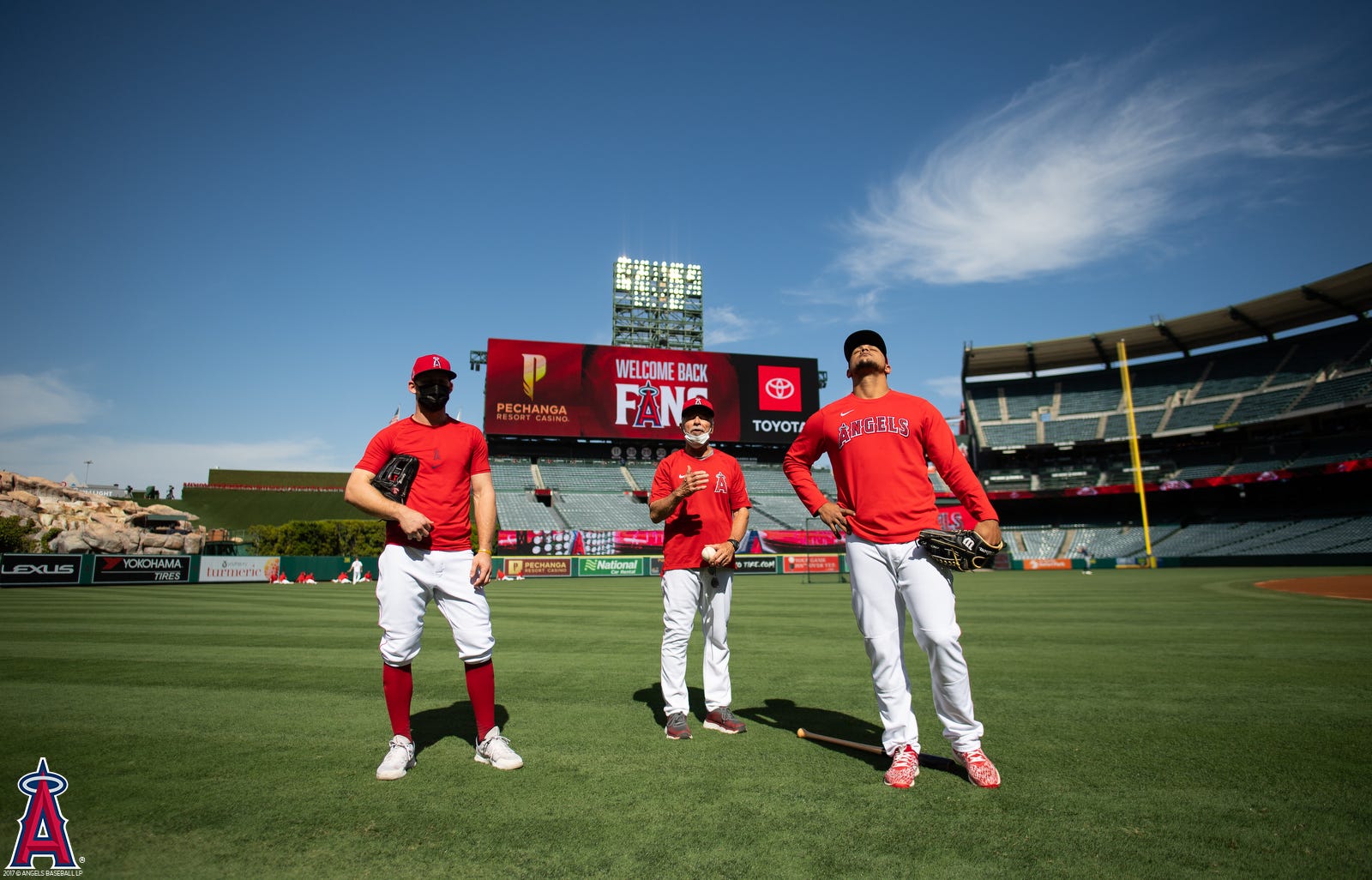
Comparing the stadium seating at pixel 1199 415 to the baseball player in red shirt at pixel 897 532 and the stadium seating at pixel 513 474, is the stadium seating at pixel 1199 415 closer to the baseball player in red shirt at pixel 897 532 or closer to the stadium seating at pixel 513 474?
the stadium seating at pixel 513 474

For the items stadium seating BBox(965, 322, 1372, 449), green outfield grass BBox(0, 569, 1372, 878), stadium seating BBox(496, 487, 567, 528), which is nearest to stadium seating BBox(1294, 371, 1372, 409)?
stadium seating BBox(965, 322, 1372, 449)

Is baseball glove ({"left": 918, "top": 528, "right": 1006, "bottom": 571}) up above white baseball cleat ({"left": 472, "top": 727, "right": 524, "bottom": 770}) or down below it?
above

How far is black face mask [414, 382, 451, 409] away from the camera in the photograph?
416cm

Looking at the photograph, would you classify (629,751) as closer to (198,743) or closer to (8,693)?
(198,743)

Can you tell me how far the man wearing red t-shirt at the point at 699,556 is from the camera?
15.2 ft

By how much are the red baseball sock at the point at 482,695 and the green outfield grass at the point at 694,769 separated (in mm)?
235

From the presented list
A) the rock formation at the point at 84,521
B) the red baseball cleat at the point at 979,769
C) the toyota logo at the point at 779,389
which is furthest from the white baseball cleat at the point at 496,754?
the toyota logo at the point at 779,389

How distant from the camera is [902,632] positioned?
360 cm

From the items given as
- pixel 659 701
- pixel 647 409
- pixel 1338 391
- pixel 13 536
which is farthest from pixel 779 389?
pixel 659 701

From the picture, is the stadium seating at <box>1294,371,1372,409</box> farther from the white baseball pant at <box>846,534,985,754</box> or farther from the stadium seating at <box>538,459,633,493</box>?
the white baseball pant at <box>846,534,985,754</box>

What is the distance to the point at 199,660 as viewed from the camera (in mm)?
7418

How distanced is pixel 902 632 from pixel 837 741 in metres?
0.98

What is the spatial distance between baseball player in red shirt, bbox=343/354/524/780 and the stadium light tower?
54173mm

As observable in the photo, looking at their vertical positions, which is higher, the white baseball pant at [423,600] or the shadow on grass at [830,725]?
the white baseball pant at [423,600]
